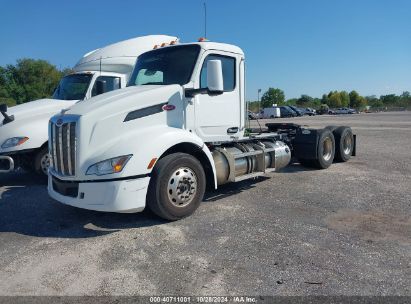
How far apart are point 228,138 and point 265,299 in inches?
150

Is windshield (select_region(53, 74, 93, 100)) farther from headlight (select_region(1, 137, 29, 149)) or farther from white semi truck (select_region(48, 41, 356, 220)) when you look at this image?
white semi truck (select_region(48, 41, 356, 220))

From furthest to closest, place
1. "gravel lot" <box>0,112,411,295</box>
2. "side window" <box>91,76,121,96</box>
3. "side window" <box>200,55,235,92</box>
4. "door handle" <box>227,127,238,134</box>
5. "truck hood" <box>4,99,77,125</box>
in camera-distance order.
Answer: "side window" <box>91,76,121,96</box> → "truck hood" <box>4,99,77,125</box> → "door handle" <box>227,127,238,134</box> → "side window" <box>200,55,235,92</box> → "gravel lot" <box>0,112,411,295</box>

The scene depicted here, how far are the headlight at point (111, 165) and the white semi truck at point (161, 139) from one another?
0.01 m

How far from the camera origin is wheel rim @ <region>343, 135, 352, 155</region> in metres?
10.4

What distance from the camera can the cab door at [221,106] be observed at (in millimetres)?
6027

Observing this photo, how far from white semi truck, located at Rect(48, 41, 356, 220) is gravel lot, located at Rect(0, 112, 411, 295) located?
48cm

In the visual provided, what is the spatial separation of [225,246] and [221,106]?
9.20 ft

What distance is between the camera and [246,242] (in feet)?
14.8

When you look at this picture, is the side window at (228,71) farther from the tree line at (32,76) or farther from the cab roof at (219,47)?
the tree line at (32,76)

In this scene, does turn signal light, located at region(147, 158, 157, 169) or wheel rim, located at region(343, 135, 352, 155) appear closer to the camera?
turn signal light, located at region(147, 158, 157, 169)

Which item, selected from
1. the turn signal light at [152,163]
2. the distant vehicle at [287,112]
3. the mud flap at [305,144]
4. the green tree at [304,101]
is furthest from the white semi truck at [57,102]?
the green tree at [304,101]

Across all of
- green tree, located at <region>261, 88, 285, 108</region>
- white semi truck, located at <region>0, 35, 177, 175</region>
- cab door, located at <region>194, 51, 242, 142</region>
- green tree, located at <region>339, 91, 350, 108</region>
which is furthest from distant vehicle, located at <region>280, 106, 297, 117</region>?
green tree, located at <region>339, 91, 350, 108</region>

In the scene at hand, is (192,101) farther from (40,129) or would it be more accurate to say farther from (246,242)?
(40,129)

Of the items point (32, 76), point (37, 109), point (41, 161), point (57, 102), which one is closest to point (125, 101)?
point (41, 161)
